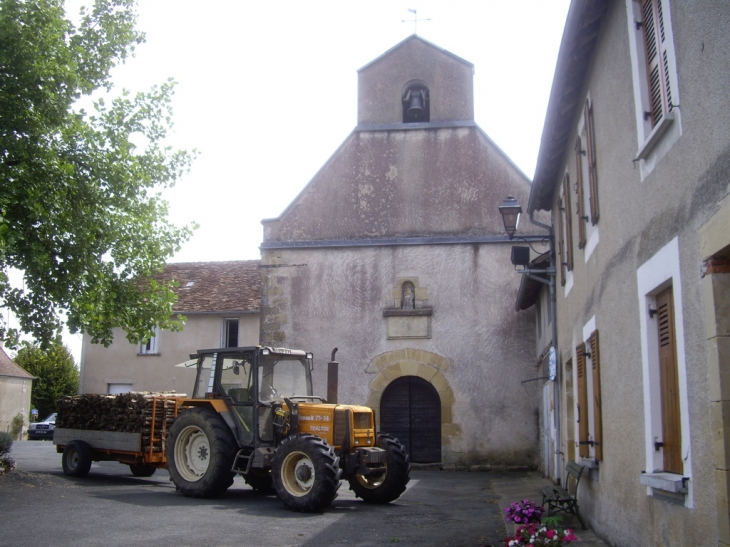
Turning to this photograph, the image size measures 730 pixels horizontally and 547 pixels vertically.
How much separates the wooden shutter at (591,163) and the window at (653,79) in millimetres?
1860

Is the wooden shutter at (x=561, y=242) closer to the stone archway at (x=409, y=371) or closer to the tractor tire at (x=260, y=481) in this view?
the tractor tire at (x=260, y=481)

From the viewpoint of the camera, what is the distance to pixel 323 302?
1827 cm

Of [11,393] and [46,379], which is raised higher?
[46,379]

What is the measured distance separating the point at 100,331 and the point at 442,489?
6.69m

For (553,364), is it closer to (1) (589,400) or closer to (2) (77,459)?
(1) (589,400)

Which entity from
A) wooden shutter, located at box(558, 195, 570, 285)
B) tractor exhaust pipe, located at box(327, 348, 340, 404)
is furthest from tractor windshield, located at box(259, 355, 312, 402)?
wooden shutter, located at box(558, 195, 570, 285)

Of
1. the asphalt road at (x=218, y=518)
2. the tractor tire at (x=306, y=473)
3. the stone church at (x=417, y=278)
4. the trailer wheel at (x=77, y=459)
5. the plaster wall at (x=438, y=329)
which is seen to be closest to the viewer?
the asphalt road at (x=218, y=518)

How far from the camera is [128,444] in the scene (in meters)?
13.2

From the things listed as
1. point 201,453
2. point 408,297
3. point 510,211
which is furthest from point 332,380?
point 408,297

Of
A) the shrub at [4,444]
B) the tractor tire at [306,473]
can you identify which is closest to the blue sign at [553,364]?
the tractor tire at [306,473]

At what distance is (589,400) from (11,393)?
33.4 m

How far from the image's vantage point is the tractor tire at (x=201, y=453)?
431 inches

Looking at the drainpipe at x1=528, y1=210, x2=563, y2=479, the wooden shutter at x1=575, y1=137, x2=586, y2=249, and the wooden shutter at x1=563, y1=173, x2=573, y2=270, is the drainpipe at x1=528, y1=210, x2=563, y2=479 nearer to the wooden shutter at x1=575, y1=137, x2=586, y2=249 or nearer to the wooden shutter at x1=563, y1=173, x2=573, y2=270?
the wooden shutter at x1=563, y1=173, x2=573, y2=270

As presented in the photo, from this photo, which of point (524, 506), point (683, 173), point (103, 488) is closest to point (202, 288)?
point (103, 488)
